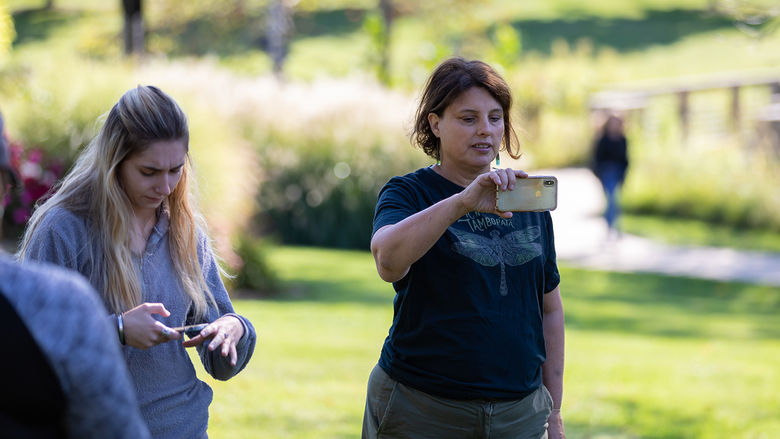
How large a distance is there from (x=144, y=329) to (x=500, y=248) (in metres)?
0.99

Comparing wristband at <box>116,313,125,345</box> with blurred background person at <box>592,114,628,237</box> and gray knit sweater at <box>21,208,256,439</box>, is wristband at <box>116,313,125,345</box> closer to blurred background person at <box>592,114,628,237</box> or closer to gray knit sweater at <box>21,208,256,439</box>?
gray knit sweater at <box>21,208,256,439</box>

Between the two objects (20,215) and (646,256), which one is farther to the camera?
(646,256)

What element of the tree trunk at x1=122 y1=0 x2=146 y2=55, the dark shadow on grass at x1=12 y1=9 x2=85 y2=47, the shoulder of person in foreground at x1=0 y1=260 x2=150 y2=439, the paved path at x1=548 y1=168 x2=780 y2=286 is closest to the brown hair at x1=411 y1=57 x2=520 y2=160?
the shoulder of person in foreground at x1=0 y1=260 x2=150 y2=439

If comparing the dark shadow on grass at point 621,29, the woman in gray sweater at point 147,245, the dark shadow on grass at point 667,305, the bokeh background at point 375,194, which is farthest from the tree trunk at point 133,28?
the dark shadow on grass at point 621,29

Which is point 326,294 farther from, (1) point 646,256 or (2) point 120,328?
(2) point 120,328

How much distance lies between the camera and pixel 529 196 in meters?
2.53

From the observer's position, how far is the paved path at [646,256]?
14141 mm

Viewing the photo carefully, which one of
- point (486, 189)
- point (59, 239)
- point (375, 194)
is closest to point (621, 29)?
point (375, 194)

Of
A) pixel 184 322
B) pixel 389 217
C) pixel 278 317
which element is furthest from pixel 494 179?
pixel 278 317

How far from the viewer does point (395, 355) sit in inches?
111

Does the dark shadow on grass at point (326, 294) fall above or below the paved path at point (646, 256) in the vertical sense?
above

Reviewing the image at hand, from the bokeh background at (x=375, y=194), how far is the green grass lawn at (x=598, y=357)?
27 mm

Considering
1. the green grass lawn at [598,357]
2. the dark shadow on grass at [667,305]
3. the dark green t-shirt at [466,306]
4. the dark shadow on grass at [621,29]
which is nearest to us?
the dark green t-shirt at [466,306]

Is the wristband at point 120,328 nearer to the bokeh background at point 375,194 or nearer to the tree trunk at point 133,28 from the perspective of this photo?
the bokeh background at point 375,194
